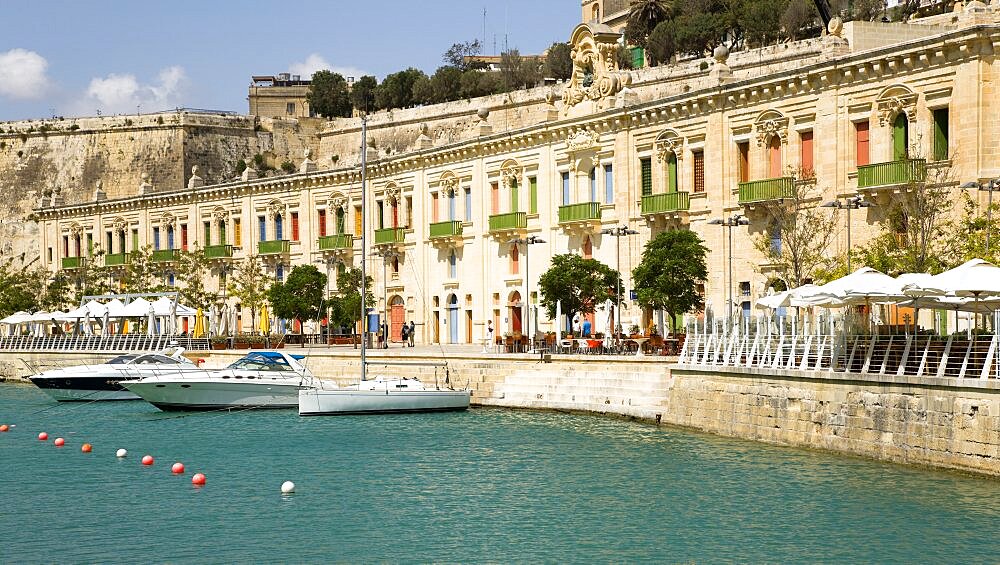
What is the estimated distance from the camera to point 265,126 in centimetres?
9831

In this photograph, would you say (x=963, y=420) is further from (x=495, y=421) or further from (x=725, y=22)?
(x=725, y=22)

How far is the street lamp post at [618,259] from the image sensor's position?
159 feet

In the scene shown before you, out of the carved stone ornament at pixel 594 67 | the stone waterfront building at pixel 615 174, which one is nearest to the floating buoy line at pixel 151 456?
the stone waterfront building at pixel 615 174

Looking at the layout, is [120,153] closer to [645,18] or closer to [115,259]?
[115,259]

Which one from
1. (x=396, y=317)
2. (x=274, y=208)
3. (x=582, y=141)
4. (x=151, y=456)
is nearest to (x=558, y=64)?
(x=274, y=208)

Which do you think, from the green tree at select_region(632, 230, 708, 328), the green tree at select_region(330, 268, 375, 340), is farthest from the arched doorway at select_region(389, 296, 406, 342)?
the green tree at select_region(632, 230, 708, 328)

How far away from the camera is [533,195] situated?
5912 centimetres

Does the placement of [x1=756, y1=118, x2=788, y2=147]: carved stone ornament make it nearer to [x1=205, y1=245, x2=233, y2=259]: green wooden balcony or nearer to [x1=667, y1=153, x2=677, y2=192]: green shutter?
[x1=667, y1=153, x2=677, y2=192]: green shutter

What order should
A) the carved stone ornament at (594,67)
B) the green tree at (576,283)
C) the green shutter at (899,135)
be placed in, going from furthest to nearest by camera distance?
the carved stone ornament at (594,67) < the green tree at (576,283) < the green shutter at (899,135)

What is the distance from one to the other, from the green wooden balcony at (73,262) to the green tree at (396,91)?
96.1 feet

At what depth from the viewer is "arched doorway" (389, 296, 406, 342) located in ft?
220

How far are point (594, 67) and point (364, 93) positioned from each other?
55.4m

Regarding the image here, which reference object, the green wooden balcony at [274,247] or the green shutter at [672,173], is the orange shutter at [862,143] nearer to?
the green shutter at [672,173]

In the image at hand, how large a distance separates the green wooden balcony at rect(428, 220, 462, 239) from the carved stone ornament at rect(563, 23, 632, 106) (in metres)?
8.12
